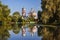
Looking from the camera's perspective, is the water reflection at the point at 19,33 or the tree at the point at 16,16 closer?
the water reflection at the point at 19,33

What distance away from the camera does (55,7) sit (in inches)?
764

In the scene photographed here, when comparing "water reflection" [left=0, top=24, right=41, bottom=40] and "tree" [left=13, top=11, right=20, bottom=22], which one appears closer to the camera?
"water reflection" [left=0, top=24, right=41, bottom=40]

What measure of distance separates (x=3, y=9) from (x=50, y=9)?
264 inches

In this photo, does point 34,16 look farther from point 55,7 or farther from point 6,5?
point 55,7

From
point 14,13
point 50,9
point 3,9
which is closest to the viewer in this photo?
point 50,9

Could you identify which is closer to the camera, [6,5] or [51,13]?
[51,13]

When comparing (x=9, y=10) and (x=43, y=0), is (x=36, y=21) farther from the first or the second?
(x=43, y=0)

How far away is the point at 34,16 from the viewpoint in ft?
85.2

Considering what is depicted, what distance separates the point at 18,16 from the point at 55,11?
23.2ft

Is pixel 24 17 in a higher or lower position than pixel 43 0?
lower

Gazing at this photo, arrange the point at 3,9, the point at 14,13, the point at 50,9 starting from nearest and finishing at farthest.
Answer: the point at 50,9 → the point at 3,9 → the point at 14,13

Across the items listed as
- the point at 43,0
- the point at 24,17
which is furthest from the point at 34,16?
the point at 43,0

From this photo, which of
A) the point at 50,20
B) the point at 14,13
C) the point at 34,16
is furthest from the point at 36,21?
the point at 50,20

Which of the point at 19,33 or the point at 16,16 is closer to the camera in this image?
the point at 19,33
